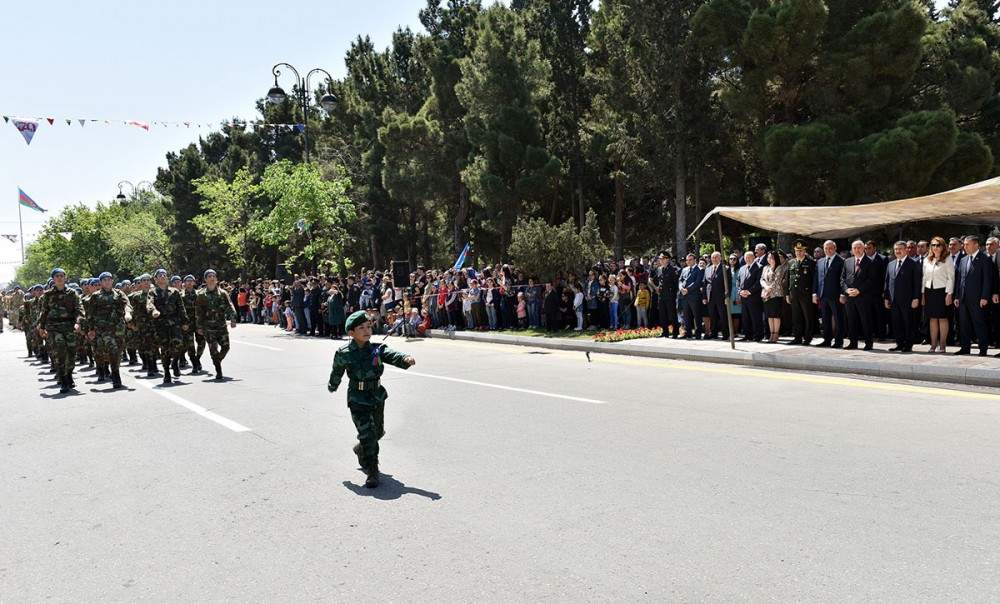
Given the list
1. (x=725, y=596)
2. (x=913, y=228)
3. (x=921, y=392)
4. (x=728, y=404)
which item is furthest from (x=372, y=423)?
(x=913, y=228)

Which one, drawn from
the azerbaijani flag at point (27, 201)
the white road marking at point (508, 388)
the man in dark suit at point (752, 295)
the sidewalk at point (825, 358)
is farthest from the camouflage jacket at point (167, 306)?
the azerbaijani flag at point (27, 201)

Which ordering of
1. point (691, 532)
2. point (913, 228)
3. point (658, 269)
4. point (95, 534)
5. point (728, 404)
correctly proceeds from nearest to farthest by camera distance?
1. point (691, 532)
2. point (95, 534)
3. point (728, 404)
4. point (658, 269)
5. point (913, 228)

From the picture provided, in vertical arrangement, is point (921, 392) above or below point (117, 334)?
below

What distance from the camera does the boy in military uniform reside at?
5742 mm

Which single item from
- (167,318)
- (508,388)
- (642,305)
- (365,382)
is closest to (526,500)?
(365,382)

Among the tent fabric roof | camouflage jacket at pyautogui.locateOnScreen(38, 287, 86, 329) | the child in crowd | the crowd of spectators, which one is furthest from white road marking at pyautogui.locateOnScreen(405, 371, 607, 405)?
the child in crowd

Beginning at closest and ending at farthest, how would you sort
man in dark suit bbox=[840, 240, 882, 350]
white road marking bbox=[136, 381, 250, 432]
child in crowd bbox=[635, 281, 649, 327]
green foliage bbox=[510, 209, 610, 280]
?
white road marking bbox=[136, 381, 250, 432] → man in dark suit bbox=[840, 240, 882, 350] → child in crowd bbox=[635, 281, 649, 327] → green foliage bbox=[510, 209, 610, 280]

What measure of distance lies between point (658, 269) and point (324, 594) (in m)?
14.4

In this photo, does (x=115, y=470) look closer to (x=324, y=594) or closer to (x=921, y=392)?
(x=324, y=594)

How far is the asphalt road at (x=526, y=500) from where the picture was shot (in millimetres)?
3764

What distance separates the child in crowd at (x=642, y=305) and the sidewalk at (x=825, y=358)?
184 centimetres

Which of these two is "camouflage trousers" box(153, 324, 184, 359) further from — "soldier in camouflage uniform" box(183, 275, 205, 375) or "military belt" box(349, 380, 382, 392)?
"military belt" box(349, 380, 382, 392)

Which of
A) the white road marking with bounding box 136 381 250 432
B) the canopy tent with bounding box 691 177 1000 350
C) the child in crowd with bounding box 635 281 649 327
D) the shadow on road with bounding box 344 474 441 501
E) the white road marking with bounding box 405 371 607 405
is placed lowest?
the shadow on road with bounding box 344 474 441 501

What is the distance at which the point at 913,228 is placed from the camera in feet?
85.4
